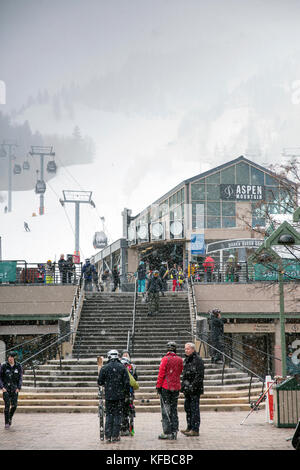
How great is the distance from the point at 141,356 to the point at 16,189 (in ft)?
374

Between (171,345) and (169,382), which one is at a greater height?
(171,345)

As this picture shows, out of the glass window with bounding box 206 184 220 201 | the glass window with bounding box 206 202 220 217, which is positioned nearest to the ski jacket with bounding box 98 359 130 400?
the glass window with bounding box 206 202 220 217

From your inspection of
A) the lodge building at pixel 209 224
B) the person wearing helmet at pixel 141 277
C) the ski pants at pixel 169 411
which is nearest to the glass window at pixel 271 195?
the lodge building at pixel 209 224

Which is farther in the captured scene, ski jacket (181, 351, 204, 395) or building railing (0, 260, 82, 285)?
building railing (0, 260, 82, 285)

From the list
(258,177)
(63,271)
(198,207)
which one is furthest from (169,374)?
(258,177)

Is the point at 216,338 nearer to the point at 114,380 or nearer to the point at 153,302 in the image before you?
the point at 153,302

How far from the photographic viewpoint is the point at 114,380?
10.1 metres

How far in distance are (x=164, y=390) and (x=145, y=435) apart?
985mm

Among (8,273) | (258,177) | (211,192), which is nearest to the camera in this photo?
(8,273)

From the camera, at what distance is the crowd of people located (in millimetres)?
10062

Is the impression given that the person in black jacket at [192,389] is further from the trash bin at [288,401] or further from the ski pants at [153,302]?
the ski pants at [153,302]

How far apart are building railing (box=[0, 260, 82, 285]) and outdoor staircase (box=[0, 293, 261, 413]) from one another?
6.86ft

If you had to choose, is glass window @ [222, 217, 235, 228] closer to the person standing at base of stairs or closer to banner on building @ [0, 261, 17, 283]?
banner on building @ [0, 261, 17, 283]

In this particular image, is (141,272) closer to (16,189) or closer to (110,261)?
(110,261)
